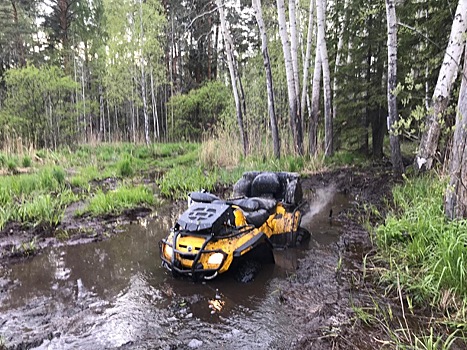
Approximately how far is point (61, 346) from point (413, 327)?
2.61 meters

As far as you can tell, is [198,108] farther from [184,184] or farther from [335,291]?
[335,291]

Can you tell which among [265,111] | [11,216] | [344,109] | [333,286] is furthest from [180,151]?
[333,286]

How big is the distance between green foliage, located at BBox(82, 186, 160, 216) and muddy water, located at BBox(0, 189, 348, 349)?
1.39 meters

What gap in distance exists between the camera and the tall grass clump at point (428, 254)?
108 inches

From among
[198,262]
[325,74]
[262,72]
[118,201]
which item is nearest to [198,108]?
[262,72]

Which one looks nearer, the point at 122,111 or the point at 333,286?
the point at 333,286

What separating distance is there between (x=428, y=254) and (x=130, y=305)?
2.80 m

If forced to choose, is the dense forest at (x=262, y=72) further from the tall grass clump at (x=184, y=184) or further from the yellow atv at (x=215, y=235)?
the tall grass clump at (x=184, y=184)

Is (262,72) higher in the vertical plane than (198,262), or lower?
higher

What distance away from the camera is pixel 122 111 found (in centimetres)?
2542

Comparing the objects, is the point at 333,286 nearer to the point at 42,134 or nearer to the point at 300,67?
the point at 300,67

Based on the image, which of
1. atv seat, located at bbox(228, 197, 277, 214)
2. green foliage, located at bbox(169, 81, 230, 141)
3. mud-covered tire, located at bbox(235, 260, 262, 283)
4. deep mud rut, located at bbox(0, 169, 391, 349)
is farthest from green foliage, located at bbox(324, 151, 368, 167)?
green foliage, located at bbox(169, 81, 230, 141)

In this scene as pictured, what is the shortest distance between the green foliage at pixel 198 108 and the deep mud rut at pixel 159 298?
519 inches

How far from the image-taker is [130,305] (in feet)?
10.3
